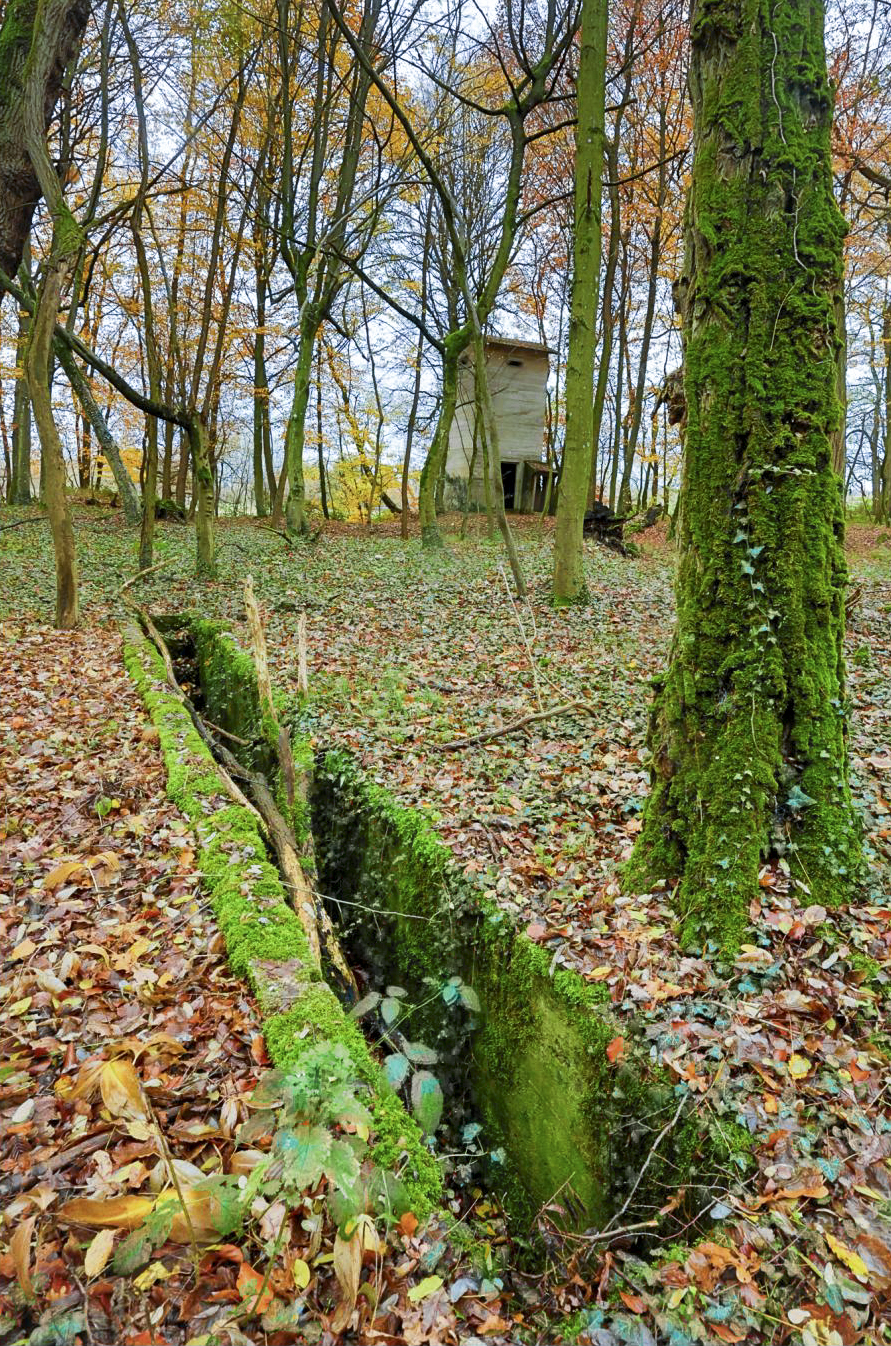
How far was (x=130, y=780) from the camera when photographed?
197 inches

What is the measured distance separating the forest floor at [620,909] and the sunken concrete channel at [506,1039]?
0.13 metres

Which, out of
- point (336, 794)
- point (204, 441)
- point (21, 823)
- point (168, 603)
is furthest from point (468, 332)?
point (21, 823)

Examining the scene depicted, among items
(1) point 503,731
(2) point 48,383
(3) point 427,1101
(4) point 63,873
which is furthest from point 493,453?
(3) point 427,1101

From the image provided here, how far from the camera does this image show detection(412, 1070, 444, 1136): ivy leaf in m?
2.66

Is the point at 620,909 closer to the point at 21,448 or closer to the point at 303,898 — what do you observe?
the point at 303,898

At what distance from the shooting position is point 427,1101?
8.96 feet

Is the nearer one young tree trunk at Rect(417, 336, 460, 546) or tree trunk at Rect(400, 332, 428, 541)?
young tree trunk at Rect(417, 336, 460, 546)

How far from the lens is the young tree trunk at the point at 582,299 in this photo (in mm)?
8266

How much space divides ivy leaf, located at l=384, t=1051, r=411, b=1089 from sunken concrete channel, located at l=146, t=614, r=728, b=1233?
Result: 0.19 meters

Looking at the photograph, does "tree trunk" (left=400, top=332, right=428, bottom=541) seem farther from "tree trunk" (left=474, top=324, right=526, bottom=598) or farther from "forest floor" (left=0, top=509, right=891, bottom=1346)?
"forest floor" (left=0, top=509, right=891, bottom=1346)

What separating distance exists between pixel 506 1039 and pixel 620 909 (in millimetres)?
828

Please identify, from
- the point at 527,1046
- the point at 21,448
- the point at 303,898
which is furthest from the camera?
the point at 21,448

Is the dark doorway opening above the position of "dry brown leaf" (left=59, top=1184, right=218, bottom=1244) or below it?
above

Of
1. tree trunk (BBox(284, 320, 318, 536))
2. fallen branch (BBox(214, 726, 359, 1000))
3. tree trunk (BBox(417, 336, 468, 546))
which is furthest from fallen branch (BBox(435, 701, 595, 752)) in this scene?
tree trunk (BBox(284, 320, 318, 536))
